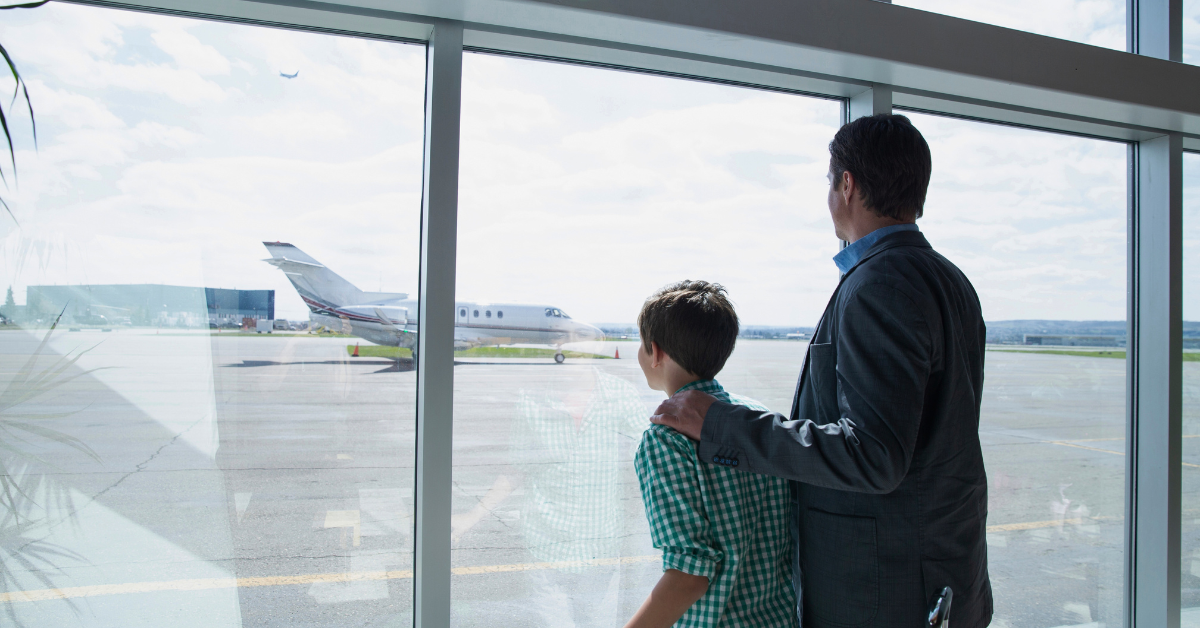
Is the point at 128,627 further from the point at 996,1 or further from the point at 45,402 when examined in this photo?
the point at 996,1

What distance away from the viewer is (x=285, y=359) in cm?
146

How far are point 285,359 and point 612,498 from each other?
823 mm

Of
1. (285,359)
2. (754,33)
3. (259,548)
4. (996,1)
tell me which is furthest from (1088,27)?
(259,548)

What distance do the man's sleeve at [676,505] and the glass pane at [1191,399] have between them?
2173mm

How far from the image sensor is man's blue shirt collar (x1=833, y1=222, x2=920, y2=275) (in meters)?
1.10

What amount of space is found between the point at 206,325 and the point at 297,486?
15.2 inches

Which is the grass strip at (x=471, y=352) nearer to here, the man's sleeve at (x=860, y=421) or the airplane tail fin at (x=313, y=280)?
the airplane tail fin at (x=313, y=280)

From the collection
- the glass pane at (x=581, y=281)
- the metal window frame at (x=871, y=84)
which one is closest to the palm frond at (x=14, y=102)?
the metal window frame at (x=871, y=84)

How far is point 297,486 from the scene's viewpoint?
144cm

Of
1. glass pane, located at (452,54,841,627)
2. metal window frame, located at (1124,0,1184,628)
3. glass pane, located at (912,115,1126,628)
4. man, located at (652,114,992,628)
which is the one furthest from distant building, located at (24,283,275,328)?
metal window frame, located at (1124,0,1184,628)

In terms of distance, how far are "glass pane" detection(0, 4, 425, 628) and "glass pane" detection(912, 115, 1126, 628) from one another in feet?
5.32

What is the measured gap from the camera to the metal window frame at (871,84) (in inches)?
56.1

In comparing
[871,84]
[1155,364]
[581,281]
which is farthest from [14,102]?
[1155,364]

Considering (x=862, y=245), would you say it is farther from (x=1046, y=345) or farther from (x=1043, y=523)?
(x=1043, y=523)
